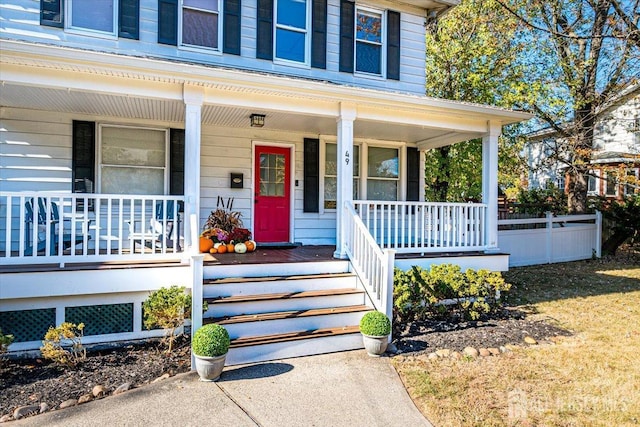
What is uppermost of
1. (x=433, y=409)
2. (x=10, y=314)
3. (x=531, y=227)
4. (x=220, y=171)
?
(x=220, y=171)

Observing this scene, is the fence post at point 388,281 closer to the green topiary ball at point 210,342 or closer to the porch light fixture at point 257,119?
the green topiary ball at point 210,342

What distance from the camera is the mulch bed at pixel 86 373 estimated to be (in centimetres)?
386

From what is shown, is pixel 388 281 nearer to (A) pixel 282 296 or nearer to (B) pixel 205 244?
(A) pixel 282 296

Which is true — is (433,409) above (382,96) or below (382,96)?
below

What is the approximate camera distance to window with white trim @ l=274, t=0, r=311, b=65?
828cm

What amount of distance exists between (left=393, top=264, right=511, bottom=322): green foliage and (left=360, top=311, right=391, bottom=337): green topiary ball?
2.81ft

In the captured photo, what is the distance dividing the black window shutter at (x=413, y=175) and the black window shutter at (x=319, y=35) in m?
2.81

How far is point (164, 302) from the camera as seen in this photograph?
4797 millimetres

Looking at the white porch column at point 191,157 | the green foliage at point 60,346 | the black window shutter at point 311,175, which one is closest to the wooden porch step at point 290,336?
the white porch column at point 191,157

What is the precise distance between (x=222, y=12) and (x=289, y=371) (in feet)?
21.6

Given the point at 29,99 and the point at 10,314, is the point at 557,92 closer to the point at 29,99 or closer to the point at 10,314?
the point at 29,99

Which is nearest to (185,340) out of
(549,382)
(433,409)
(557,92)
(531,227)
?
(433,409)

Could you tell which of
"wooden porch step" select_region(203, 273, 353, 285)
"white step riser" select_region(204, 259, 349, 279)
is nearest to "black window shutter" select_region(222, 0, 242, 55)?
"white step riser" select_region(204, 259, 349, 279)

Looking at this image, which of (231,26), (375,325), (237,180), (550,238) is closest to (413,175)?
(237,180)
